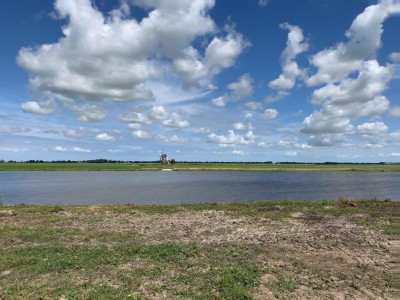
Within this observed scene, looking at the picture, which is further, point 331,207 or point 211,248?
point 331,207

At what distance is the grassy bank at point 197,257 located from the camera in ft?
32.3

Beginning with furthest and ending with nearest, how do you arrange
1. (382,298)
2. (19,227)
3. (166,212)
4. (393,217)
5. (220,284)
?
(166,212) → (393,217) → (19,227) → (220,284) → (382,298)

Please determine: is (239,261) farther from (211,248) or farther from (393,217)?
(393,217)

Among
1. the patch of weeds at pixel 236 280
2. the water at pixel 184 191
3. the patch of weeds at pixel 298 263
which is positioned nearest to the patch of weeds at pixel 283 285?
the patch of weeds at pixel 236 280

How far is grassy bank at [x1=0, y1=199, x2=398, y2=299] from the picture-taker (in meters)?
9.85

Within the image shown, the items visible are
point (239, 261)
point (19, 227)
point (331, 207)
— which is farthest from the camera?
point (331, 207)

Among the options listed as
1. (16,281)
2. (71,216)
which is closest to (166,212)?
(71,216)

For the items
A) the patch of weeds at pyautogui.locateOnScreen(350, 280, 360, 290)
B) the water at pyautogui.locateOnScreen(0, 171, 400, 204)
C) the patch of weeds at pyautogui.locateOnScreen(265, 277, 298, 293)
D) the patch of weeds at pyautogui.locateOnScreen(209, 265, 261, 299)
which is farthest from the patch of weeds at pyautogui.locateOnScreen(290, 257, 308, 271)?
the water at pyautogui.locateOnScreen(0, 171, 400, 204)

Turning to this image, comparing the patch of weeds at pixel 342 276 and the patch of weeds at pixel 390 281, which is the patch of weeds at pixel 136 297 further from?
the patch of weeds at pixel 390 281

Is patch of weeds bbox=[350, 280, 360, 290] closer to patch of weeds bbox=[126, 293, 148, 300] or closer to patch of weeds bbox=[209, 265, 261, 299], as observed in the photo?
patch of weeds bbox=[209, 265, 261, 299]

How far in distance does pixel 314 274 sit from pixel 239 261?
2.41 metres

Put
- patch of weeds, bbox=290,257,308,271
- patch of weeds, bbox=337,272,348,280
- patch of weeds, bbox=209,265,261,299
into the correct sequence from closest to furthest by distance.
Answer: patch of weeds, bbox=209,265,261,299, patch of weeds, bbox=337,272,348,280, patch of weeds, bbox=290,257,308,271

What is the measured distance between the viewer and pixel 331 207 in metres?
25.8

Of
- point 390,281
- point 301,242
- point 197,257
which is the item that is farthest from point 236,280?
point 301,242
